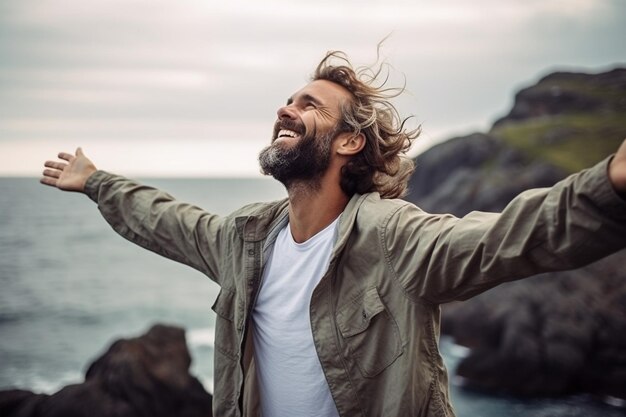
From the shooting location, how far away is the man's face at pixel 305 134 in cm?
377

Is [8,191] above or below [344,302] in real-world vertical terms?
below

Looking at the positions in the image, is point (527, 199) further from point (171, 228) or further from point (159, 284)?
point (159, 284)

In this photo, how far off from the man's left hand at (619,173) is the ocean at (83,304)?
55.0 feet

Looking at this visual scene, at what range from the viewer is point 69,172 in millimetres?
4543

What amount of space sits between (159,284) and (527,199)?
6016 cm

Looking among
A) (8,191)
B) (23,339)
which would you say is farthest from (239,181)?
(23,339)

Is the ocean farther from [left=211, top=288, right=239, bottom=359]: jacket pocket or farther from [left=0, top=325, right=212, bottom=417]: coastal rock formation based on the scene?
[left=211, top=288, right=239, bottom=359]: jacket pocket

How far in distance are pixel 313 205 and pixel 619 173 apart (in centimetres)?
191

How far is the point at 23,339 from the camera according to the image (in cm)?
3447

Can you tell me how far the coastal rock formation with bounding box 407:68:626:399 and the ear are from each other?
648 inches

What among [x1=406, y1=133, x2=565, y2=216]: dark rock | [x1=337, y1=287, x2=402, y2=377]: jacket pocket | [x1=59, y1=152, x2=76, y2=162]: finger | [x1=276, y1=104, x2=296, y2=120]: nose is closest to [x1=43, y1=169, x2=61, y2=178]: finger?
[x1=59, y1=152, x2=76, y2=162]: finger

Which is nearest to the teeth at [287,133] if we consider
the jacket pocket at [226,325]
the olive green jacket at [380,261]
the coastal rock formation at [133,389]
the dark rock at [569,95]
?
the olive green jacket at [380,261]

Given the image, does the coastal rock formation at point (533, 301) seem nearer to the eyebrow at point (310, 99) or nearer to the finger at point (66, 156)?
the eyebrow at point (310, 99)

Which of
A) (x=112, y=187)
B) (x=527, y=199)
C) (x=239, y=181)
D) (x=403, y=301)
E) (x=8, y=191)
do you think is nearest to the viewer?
(x=527, y=199)
